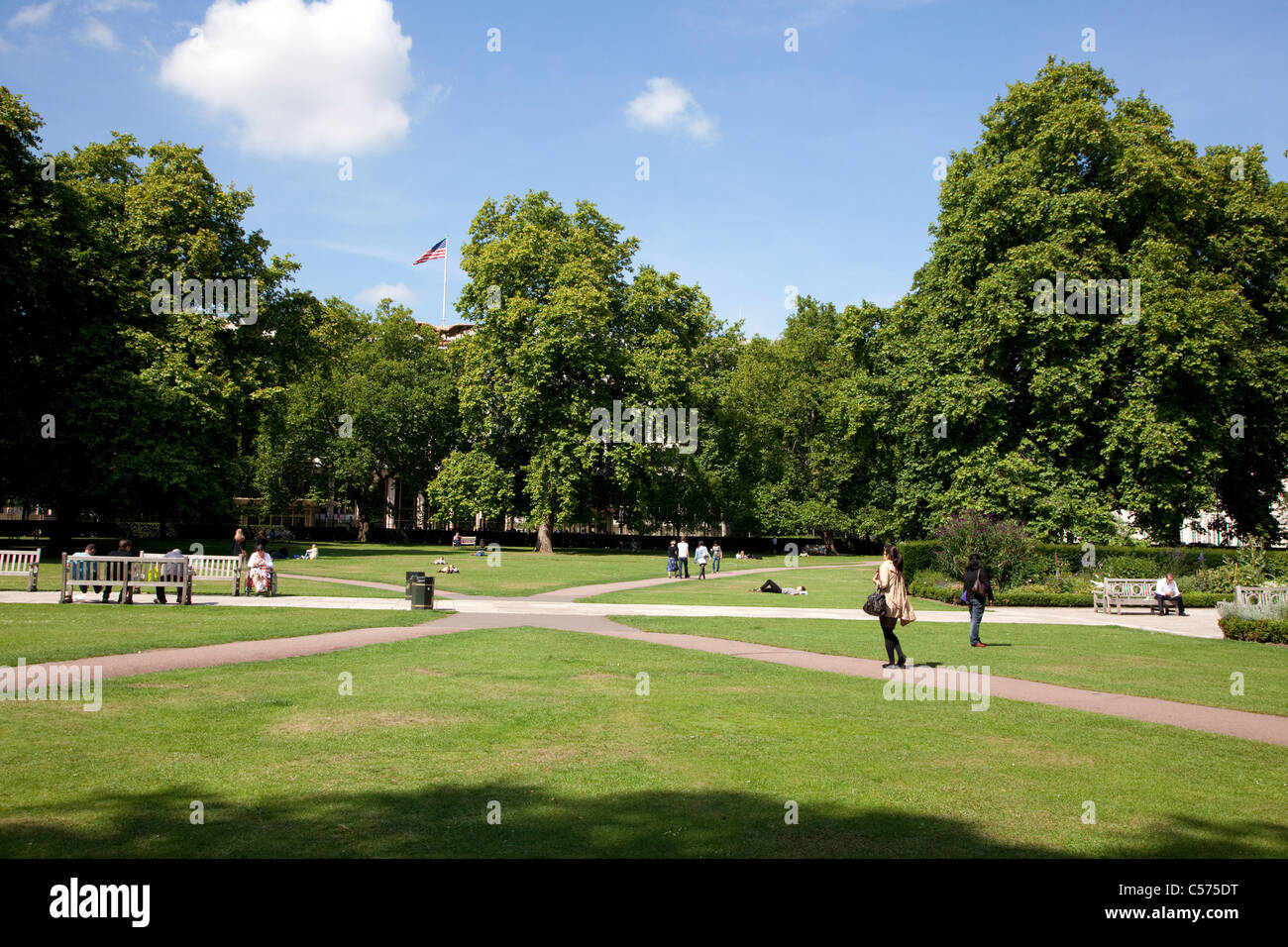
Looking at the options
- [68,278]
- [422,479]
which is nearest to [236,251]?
[68,278]

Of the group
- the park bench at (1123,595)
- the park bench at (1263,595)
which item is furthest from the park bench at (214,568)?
the park bench at (1263,595)

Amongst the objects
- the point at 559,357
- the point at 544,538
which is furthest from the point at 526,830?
the point at 544,538

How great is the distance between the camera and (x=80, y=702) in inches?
344

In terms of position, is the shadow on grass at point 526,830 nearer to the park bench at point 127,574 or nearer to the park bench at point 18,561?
the park bench at point 127,574

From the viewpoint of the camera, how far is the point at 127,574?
62.2 ft

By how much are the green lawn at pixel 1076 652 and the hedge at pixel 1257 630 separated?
487mm

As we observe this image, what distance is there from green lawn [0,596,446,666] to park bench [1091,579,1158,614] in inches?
732

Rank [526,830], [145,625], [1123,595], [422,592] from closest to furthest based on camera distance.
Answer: [526,830] < [145,625] < [422,592] < [1123,595]

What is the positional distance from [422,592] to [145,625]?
19.1 ft

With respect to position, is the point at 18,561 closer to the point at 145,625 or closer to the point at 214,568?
the point at 214,568

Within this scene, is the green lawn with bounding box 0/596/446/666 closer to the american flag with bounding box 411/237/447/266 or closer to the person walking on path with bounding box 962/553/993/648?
the person walking on path with bounding box 962/553/993/648

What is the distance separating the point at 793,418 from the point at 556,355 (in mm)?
25592

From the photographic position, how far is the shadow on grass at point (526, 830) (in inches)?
196
